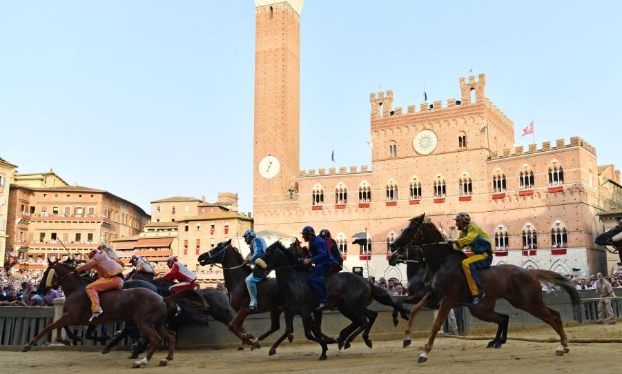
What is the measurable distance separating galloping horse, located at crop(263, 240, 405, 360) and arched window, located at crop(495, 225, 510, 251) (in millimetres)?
36494

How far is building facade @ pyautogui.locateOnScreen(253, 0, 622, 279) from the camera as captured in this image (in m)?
44.2

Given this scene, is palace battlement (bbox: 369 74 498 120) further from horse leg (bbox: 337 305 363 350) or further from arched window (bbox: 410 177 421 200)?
horse leg (bbox: 337 305 363 350)

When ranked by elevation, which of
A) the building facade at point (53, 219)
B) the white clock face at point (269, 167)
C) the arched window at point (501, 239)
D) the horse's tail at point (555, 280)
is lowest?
the horse's tail at point (555, 280)

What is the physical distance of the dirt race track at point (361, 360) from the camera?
861 centimetres

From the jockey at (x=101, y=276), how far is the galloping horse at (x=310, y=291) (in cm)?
269

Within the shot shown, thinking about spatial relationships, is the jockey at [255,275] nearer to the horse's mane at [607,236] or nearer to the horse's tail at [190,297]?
the horse's tail at [190,297]

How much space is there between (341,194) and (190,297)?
41598 mm

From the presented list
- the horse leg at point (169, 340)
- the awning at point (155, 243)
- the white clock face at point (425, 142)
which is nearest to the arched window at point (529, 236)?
the white clock face at point (425, 142)

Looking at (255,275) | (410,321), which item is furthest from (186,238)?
(410,321)

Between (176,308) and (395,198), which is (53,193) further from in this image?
(176,308)

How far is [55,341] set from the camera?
13070 millimetres

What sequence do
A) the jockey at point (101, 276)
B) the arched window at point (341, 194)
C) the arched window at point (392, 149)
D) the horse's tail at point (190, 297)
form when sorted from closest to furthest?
the jockey at point (101, 276) < the horse's tail at point (190, 297) < the arched window at point (392, 149) < the arched window at point (341, 194)

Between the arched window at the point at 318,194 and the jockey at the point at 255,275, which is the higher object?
the arched window at the point at 318,194

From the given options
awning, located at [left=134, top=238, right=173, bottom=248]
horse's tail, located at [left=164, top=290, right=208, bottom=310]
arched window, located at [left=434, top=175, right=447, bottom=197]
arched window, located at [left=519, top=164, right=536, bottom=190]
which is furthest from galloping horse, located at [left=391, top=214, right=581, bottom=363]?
awning, located at [left=134, top=238, right=173, bottom=248]
